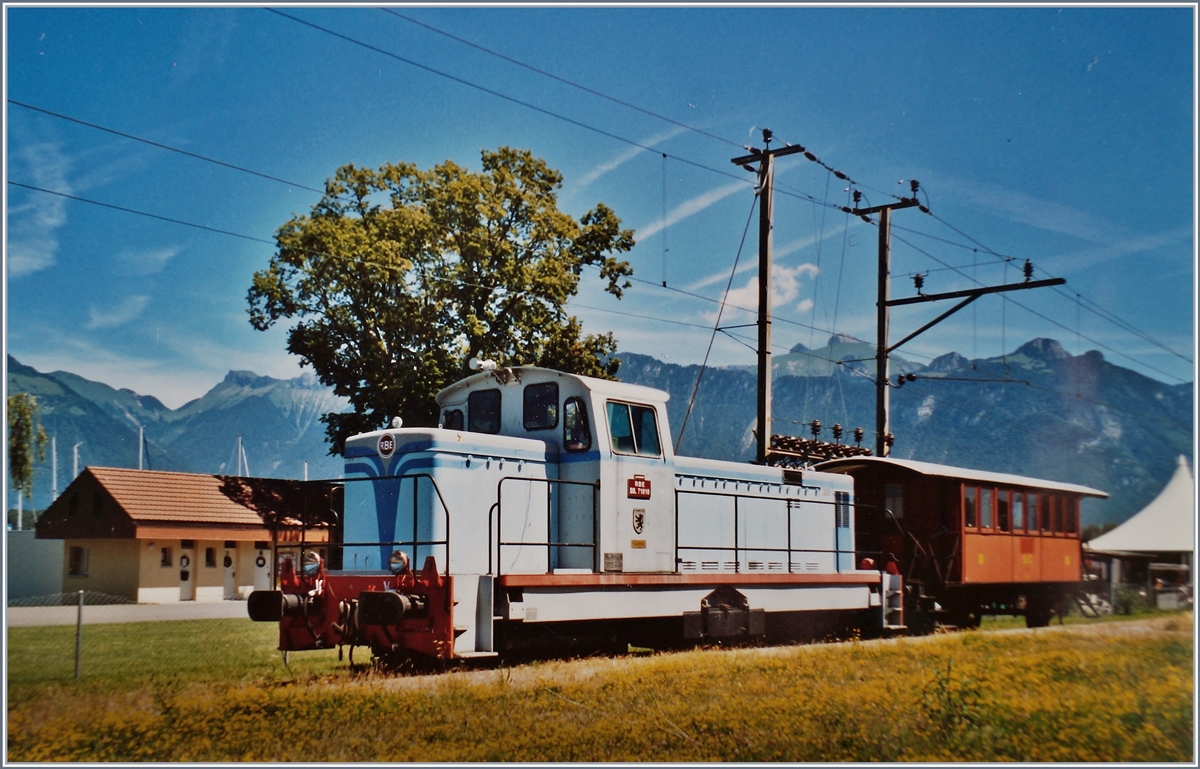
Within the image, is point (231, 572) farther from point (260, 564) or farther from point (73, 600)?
point (73, 600)

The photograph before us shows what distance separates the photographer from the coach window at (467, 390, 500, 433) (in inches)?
506

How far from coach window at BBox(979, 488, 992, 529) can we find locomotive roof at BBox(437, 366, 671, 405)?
701 cm

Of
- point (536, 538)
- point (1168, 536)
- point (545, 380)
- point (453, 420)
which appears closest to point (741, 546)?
point (536, 538)

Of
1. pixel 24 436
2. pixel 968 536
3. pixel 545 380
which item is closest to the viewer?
pixel 545 380

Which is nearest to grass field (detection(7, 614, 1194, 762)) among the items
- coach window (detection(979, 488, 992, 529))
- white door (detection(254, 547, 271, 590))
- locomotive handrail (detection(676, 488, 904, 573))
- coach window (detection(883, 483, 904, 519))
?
locomotive handrail (detection(676, 488, 904, 573))

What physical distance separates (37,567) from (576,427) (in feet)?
81.3

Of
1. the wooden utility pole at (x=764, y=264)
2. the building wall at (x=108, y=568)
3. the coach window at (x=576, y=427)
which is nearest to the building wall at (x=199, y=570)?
the building wall at (x=108, y=568)

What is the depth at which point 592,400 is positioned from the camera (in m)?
12.0

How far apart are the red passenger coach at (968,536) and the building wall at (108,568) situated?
810 inches

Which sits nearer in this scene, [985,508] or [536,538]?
[536,538]

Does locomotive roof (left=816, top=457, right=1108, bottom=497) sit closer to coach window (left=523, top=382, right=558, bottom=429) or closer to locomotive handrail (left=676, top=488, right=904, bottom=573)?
locomotive handrail (left=676, top=488, right=904, bottom=573)

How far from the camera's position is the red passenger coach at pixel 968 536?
1673 cm

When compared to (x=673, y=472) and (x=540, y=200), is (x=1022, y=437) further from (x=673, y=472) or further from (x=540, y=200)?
(x=540, y=200)

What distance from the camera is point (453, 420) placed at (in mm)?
13258
